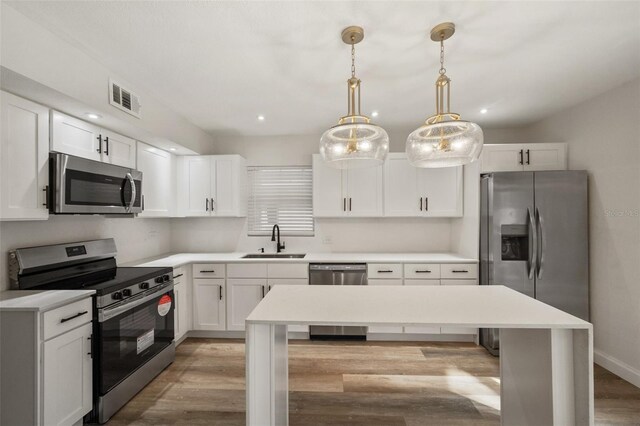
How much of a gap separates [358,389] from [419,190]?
233 cm

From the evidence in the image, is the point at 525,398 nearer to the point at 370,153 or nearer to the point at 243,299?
the point at 370,153

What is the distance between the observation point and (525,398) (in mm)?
1677

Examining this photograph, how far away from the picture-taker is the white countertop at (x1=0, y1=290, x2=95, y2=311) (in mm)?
1621

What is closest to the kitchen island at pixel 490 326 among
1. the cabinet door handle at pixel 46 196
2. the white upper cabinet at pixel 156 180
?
the cabinet door handle at pixel 46 196

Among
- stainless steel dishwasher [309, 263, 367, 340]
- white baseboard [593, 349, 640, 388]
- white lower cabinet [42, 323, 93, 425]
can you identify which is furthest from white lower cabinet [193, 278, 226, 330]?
white baseboard [593, 349, 640, 388]

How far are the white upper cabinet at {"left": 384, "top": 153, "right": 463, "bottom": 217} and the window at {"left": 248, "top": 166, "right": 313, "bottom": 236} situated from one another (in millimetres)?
1101

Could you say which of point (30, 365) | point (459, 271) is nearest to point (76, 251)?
point (30, 365)

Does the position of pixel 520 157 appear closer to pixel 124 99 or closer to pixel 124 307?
pixel 124 99

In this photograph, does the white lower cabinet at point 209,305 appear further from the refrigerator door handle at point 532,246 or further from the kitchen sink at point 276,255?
the refrigerator door handle at point 532,246

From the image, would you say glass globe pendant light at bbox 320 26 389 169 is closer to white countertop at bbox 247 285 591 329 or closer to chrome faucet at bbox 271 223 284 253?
white countertop at bbox 247 285 591 329

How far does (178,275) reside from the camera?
3.12 m

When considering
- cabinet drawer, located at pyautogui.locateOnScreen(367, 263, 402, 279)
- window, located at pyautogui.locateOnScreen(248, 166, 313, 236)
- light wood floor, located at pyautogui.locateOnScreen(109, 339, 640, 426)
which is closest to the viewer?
light wood floor, located at pyautogui.locateOnScreen(109, 339, 640, 426)

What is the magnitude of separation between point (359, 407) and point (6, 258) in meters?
2.75

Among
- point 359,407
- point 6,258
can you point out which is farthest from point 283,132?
point 359,407
